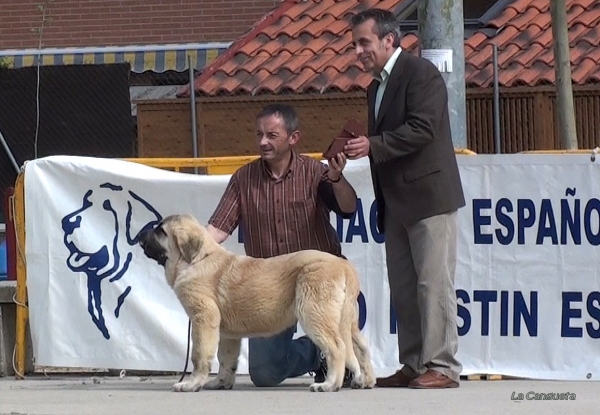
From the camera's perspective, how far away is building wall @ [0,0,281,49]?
57.3 feet

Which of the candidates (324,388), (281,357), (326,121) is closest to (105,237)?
(281,357)

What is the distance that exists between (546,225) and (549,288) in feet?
1.27

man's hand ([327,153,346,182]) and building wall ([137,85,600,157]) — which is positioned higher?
building wall ([137,85,600,157])

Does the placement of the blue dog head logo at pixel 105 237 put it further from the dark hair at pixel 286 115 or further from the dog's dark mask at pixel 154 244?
the dark hair at pixel 286 115

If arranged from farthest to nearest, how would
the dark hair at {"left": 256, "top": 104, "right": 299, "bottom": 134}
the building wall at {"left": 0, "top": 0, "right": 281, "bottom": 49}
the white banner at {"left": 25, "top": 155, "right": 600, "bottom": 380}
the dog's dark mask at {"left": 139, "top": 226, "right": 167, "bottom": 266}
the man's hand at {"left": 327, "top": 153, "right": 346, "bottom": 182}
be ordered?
the building wall at {"left": 0, "top": 0, "right": 281, "bottom": 49} → the white banner at {"left": 25, "top": 155, "right": 600, "bottom": 380} → the dark hair at {"left": 256, "top": 104, "right": 299, "bottom": 134} → the dog's dark mask at {"left": 139, "top": 226, "right": 167, "bottom": 266} → the man's hand at {"left": 327, "top": 153, "right": 346, "bottom": 182}

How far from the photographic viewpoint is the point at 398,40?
7.47 m

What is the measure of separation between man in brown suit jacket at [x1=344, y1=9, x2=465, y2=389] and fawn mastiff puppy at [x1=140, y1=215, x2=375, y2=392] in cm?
38

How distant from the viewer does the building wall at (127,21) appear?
17.5 metres

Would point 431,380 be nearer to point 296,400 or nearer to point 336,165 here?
point 296,400

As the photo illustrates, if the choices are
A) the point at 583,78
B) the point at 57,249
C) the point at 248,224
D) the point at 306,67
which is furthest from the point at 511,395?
the point at 306,67

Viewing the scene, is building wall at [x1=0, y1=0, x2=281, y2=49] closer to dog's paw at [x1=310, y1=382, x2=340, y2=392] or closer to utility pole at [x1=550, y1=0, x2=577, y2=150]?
utility pole at [x1=550, y1=0, x2=577, y2=150]

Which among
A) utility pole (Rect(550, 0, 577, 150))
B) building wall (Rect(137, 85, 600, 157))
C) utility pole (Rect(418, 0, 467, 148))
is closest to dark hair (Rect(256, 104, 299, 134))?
utility pole (Rect(418, 0, 467, 148))

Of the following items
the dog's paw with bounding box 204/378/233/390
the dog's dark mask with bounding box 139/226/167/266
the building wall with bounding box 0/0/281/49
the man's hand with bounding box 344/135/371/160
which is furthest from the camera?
the building wall with bounding box 0/0/281/49

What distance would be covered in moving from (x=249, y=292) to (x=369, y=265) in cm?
151
